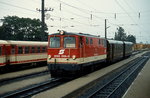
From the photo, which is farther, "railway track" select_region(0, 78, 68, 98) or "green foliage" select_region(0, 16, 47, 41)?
"green foliage" select_region(0, 16, 47, 41)

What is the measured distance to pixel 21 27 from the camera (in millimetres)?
51000

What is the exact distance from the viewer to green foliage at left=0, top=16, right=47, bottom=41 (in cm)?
4809

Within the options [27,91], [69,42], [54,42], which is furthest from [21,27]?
[27,91]

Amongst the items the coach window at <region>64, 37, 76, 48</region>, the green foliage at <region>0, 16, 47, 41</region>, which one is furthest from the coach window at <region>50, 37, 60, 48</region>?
the green foliage at <region>0, 16, 47, 41</region>

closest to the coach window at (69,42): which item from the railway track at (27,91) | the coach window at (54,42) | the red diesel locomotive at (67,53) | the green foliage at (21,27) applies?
the red diesel locomotive at (67,53)

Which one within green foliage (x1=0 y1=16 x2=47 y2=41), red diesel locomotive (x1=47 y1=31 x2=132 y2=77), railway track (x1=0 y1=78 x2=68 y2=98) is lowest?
railway track (x1=0 y1=78 x2=68 y2=98)

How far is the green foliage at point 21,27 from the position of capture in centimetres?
4809

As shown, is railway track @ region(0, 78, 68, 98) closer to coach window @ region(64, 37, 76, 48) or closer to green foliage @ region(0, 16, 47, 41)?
coach window @ region(64, 37, 76, 48)

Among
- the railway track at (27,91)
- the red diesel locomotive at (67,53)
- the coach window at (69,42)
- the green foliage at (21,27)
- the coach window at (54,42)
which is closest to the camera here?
the railway track at (27,91)

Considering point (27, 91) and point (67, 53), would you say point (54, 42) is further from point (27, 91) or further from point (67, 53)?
point (27, 91)

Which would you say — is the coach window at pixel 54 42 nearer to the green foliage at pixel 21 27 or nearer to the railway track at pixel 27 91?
the railway track at pixel 27 91

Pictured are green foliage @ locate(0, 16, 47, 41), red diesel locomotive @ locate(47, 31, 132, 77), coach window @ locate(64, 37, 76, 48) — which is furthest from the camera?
green foliage @ locate(0, 16, 47, 41)

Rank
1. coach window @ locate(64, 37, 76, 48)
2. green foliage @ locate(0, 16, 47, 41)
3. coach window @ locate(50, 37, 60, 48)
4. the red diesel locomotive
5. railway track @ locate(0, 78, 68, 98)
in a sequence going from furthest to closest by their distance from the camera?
green foliage @ locate(0, 16, 47, 41) → coach window @ locate(50, 37, 60, 48) → coach window @ locate(64, 37, 76, 48) → the red diesel locomotive → railway track @ locate(0, 78, 68, 98)

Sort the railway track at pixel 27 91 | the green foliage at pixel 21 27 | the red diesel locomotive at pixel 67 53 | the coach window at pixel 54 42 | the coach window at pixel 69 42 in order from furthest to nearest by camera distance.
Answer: the green foliage at pixel 21 27 < the coach window at pixel 54 42 < the coach window at pixel 69 42 < the red diesel locomotive at pixel 67 53 < the railway track at pixel 27 91
